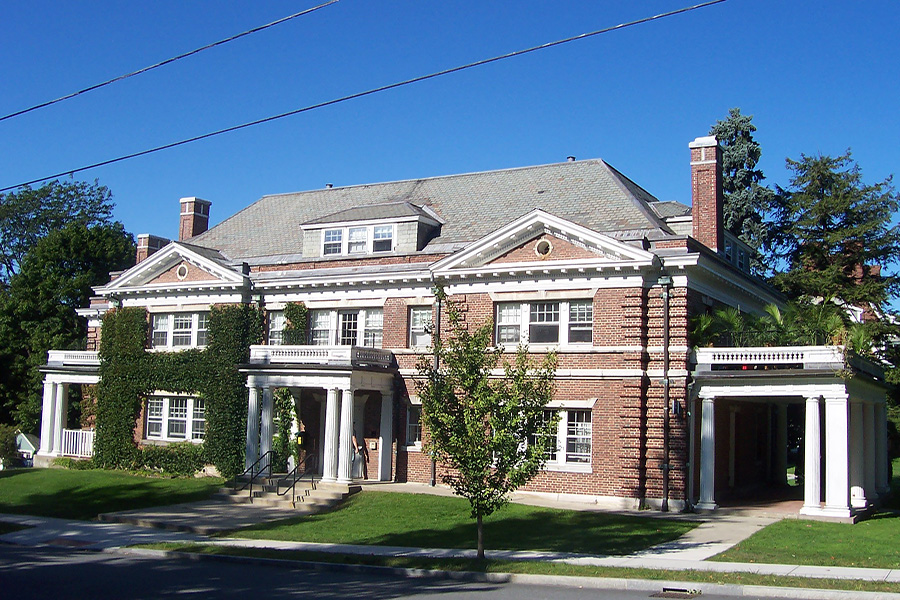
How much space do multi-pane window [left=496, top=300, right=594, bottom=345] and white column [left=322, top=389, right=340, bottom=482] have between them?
5473 millimetres

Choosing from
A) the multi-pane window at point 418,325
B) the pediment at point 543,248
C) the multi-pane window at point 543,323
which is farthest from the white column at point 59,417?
the multi-pane window at point 543,323

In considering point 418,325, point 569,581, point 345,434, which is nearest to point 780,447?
point 418,325

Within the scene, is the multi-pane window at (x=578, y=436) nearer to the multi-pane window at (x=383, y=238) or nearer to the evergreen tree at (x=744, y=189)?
the multi-pane window at (x=383, y=238)

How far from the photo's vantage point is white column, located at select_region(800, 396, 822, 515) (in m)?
23.9

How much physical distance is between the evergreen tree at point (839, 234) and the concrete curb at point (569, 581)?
85.8ft

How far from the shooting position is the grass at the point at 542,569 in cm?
1467

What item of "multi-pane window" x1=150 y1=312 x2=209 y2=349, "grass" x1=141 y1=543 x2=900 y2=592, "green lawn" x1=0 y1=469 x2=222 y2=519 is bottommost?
"green lawn" x1=0 y1=469 x2=222 y2=519

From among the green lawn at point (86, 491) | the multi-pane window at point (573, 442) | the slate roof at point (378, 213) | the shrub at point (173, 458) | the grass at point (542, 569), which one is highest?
the slate roof at point (378, 213)

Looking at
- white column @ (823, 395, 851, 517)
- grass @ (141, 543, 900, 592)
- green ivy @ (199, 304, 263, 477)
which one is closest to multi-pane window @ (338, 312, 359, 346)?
green ivy @ (199, 304, 263, 477)

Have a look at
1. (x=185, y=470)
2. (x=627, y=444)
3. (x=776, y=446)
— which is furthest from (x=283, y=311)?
(x=776, y=446)

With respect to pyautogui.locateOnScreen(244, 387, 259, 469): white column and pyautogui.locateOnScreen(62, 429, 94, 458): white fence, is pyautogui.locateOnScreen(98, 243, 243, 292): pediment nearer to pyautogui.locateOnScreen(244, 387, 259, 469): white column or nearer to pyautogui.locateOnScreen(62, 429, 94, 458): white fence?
pyautogui.locateOnScreen(244, 387, 259, 469): white column

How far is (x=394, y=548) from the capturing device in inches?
774

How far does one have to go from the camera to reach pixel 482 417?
1758 centimetres

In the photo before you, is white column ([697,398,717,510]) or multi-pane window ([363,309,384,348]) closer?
white column ([697,398,717,510])
